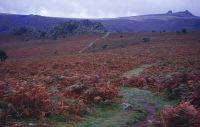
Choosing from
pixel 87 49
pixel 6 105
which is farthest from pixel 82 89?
pixel 87 49

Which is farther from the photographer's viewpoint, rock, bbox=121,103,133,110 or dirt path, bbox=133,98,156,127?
rock, bbox=121,103,133,110

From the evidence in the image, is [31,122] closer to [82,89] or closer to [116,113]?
[116,113]

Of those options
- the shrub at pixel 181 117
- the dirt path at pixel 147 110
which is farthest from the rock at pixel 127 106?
the shrub at pixel 181 117

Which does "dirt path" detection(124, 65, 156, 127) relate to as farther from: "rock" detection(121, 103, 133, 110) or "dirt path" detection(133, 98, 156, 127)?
"rock" detection(121, 103, 133, 110)

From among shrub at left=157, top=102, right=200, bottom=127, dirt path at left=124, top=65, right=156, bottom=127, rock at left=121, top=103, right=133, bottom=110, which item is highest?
shrub at left=157, top=102, right=200, bottom=127

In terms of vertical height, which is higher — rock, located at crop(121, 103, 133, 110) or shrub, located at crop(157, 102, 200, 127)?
shrub, located at crop(157, 102, 200, 127)

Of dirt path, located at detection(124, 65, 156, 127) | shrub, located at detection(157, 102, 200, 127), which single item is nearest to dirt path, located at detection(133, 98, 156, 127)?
dirt path, located at detection(124, 65, 156, 127)

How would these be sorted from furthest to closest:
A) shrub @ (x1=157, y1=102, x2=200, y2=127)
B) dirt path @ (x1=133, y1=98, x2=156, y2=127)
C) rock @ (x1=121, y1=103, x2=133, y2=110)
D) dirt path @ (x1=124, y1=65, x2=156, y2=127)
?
rock @ (x1=121, y1=103, x2=133, y2=110) < dirt path @ (x1=124, y1=65, x2=156, y2=127) < dirt path @ (x1=133, y1=98, x2=156, y2=127) < shrub @ (x1=157, y1=102, x2=200, y2=127)

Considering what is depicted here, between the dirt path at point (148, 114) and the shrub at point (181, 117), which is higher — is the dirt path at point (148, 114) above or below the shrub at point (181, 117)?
below

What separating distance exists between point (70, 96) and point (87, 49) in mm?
52018

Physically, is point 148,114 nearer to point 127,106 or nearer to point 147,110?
point 147,110

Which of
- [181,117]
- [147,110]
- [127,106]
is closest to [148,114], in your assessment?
[147,110]

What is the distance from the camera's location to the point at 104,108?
14500mm

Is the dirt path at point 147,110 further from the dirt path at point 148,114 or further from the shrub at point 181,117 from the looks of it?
the shrub at point 181,117
